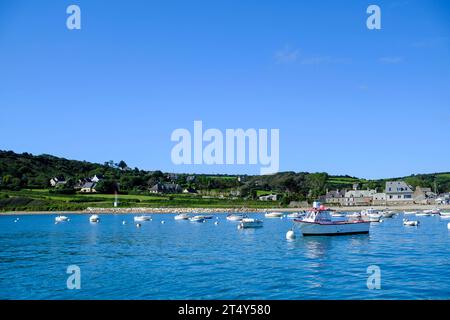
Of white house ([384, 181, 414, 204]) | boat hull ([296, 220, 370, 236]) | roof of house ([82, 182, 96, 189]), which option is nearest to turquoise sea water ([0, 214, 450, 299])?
boat hull ([296, 220, 370, 236])

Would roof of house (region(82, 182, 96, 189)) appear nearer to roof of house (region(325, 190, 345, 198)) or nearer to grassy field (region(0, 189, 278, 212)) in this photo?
grassy field (region(0, 189, 278, 212))

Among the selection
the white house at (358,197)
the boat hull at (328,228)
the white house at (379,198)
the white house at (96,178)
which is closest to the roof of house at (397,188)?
the white house at (379,198)

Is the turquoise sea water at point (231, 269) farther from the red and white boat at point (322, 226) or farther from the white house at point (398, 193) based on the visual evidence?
the white house at point (398, 193)

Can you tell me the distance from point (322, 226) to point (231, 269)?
75.7 feet

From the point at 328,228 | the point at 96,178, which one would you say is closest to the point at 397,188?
the point at 328,228

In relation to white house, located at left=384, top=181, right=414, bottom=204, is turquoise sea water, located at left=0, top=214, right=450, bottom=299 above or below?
below

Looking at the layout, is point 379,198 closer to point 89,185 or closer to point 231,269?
point 89,185

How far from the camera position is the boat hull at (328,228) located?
47.8 metres

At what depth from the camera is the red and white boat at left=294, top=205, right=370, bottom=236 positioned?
47.8 meters

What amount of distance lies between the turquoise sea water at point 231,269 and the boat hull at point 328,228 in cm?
315

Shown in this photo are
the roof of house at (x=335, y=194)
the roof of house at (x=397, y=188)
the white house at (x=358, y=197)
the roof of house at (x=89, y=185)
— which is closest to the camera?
the roof of house at (x=397, y=188)

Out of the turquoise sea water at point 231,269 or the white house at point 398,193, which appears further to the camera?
the white house at point 398,193

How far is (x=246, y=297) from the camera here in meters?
19.7
